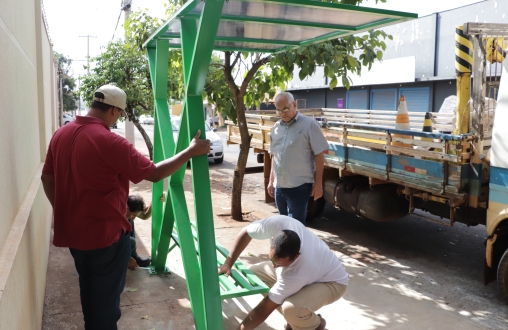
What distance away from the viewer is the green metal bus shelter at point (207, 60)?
3156 mm

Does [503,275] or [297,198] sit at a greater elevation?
[297,198]

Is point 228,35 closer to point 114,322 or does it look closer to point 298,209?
point 298,209

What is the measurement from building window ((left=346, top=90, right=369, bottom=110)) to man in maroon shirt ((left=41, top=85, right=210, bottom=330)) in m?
20.2

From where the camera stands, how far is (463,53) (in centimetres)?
527

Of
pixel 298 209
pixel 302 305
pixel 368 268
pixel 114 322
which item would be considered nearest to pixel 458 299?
pixel 368 268

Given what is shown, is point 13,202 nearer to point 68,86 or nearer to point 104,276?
point 104,276

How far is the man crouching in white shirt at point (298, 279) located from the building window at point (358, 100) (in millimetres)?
19658

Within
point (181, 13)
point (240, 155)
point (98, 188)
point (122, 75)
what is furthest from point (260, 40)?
point (122, 75)

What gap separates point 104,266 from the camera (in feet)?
10.1

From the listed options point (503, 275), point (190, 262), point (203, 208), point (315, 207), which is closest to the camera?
point (203, 208)

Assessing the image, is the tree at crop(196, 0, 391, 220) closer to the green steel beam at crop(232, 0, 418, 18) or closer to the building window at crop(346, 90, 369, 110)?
the green steel beam at crop(232, 0, 418, 18)

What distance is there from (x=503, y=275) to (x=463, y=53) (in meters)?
2.34

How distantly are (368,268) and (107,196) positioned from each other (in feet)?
11.8

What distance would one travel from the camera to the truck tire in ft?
14.7
